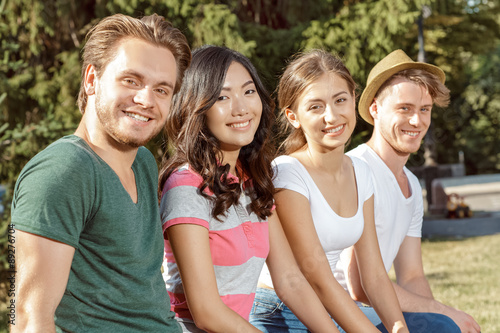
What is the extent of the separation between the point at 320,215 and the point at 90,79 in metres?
1.32

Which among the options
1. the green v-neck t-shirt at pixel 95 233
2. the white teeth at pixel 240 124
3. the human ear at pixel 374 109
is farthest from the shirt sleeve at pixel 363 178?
the green v-neck t-shirt at pixel 95 233

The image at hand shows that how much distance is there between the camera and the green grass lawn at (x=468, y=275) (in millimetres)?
6391

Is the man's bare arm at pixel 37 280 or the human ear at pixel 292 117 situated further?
the human ear at pixel 292 117

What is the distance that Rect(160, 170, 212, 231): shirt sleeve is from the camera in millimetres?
2152

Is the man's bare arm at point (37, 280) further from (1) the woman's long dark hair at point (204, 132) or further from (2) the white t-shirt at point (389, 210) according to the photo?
(2) the white t-shirt at point (389, 210)

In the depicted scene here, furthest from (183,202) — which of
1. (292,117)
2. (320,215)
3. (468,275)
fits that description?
(468,275)

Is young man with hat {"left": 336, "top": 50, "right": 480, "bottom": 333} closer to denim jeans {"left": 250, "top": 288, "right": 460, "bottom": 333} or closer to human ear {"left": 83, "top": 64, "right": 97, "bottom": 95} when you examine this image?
denim jeans {"left": 250, "top": 288, "right": 460, "bottom": 333}

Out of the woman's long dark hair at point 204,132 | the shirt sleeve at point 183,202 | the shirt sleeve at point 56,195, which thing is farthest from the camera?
the woman's long dark hair at point 204,132

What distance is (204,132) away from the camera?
243cm

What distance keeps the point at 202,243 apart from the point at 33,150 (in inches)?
161

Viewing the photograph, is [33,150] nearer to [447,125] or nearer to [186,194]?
[186,194]

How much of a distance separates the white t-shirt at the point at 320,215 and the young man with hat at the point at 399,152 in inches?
13.0

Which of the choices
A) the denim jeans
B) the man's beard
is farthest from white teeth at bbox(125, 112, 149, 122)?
the denim jeans

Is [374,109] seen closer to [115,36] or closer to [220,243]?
[220,243]
